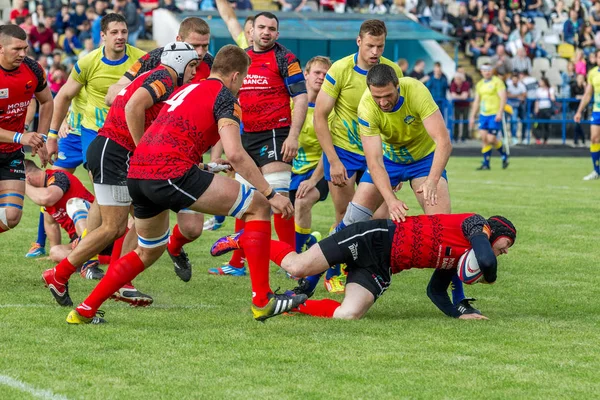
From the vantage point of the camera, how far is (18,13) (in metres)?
29.1

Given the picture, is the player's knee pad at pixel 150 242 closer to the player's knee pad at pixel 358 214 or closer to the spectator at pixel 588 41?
the player's knee pad at pixel 358 214

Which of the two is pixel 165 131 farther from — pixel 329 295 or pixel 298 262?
pixel 329 295

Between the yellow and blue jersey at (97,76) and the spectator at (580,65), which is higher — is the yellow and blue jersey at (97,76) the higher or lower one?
the higher one

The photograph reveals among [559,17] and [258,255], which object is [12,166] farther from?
[559,17]

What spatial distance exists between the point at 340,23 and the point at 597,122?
47.5ft

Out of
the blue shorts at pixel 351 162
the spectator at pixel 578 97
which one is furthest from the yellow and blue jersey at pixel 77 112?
the spectator at pixel 578 97

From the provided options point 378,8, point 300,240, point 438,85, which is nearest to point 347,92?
point 300,240

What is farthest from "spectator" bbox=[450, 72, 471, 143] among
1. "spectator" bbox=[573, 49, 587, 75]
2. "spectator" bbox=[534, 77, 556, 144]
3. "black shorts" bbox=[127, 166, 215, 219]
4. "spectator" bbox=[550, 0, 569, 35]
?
"black shorts" bbox=[127, 166, 215, 219]

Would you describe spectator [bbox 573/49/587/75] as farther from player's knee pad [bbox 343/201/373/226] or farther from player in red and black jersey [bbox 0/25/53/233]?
player in red and black jersey [bbox 0/25/53/233]

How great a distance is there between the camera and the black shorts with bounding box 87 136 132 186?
7.72m

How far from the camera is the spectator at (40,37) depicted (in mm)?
28672

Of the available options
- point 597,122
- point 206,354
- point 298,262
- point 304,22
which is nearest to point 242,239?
point 298,262

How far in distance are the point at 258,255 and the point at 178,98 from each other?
3.91ft

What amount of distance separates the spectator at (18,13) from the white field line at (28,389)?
80.0 feet
